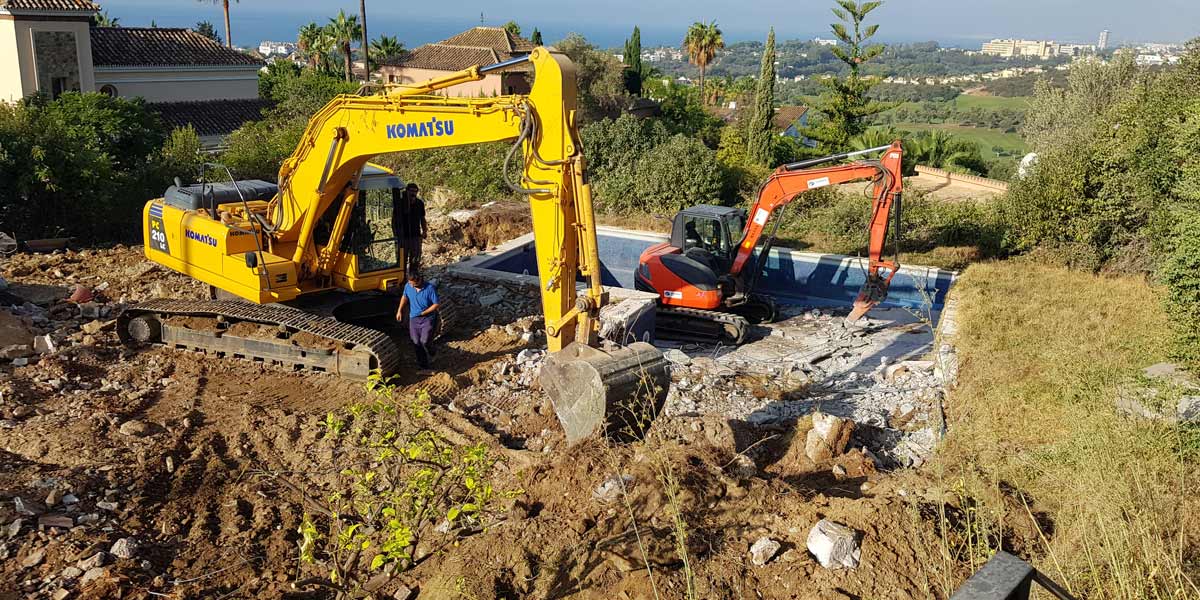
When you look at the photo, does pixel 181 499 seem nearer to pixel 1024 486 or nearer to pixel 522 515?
pixel 522 515

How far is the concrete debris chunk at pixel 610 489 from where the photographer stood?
6367 mm

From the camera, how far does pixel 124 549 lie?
5930mm

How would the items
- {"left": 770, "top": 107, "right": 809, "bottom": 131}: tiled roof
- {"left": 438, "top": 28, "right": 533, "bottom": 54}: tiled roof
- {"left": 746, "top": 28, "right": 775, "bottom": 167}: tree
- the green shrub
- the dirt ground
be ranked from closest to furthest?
the dirt ground, the green shrub, {"left": 746, "top": 28, "right": 775, "bottom": 167}: tree, {"left": 438, "top": 28, "right": 533, "bottom": 54}: tiled roof, {"left": 770, "top": 107, "right": 809, "bottom": 131}: tiled roof

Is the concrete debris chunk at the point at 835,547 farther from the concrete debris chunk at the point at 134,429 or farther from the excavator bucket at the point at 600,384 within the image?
the concrete debris chunk at the point at 134,429

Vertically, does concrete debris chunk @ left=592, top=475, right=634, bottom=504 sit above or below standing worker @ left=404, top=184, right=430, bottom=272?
below

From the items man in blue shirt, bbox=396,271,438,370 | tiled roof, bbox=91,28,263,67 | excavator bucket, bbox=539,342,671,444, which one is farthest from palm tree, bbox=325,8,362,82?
excavator bucket, bbox=539,342,671,444

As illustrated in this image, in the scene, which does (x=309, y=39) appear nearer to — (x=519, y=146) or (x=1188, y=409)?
(x=519, y=146)

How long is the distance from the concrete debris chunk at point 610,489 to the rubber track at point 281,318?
3713mm

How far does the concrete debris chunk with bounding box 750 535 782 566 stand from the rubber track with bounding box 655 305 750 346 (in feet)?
24.3

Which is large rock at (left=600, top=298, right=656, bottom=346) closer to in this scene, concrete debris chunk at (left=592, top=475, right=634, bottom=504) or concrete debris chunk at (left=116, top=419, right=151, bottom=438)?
concrete debris chunk at (left=592, top=475, right=634, bottom=504)

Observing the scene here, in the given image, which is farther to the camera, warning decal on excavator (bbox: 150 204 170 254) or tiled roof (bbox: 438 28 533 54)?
tiled roof (bbox: 438 28 533 54)

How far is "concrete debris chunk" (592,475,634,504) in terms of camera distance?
20.9ft

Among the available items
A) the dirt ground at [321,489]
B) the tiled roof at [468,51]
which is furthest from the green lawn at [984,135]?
the dirt ground at [321,489]

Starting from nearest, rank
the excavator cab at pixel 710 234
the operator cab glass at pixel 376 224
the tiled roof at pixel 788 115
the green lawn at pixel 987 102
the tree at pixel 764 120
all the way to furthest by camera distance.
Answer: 1. the operator cab glass at pixel 376 224
2. the excavator cab at pixel 710 234
3. the tree at pixel 764 120
4. the tiled roof at pixel 788 115
5. the green lawn at pixel 987 102
